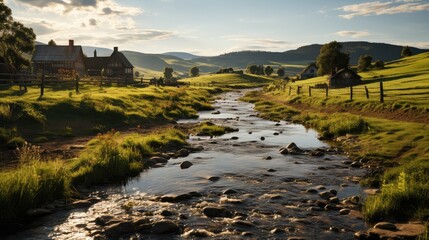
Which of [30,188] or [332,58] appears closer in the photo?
[30,188]

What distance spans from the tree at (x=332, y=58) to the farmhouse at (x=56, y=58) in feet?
223

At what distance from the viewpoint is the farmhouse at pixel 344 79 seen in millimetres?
75081

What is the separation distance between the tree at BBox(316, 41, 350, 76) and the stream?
82960 millimetres

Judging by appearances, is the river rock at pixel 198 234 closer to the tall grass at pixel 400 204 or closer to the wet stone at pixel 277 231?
the wet stone at pixel 277 231

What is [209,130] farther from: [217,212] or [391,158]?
[217,212]

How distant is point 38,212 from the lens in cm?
1069

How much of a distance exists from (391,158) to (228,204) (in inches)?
387

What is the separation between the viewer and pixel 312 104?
44688 millimetres

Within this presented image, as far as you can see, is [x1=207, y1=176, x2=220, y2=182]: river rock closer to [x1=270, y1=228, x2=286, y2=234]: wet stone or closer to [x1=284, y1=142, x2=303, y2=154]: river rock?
[x1=270, y1=228, x2=286, y2=234]: wet stone

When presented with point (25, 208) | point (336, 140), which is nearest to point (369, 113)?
point (336, 140)

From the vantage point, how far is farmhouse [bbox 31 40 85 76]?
8919 cm

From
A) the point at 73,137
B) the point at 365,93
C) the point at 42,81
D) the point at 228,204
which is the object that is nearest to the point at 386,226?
the point at 228,204

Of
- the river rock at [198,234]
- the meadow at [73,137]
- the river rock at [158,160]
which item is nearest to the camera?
the river rock at [198,234]

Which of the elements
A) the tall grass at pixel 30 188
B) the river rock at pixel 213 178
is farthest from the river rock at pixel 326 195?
the tall grass at pixel 30 188
